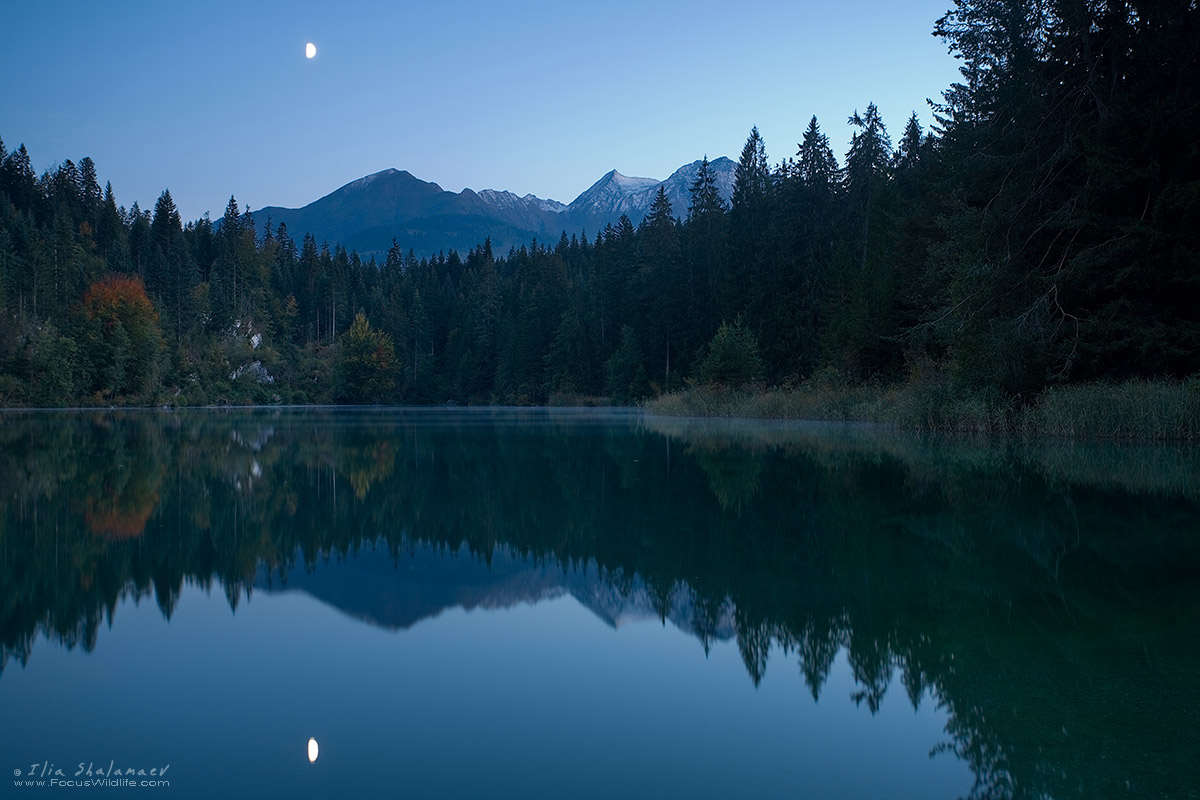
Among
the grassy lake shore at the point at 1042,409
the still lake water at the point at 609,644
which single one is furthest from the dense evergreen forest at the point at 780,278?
the still lake water at the point at 609,644

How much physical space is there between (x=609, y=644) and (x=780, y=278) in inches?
1949

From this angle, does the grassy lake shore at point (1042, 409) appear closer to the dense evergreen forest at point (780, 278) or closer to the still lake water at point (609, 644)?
the dense evergreen forest at point (780, 278)

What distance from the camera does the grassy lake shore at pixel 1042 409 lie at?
19.2m

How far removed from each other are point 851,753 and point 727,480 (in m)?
9.34

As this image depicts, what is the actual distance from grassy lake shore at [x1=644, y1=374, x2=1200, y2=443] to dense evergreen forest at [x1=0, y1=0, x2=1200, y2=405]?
0.64m

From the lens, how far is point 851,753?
3279 millimetres

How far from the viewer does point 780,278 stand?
52.3 meters

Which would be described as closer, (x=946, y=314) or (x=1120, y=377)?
(x=1120, y=377)

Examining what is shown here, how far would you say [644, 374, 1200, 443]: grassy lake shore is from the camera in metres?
19.2

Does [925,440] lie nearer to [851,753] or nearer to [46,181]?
[851,753]

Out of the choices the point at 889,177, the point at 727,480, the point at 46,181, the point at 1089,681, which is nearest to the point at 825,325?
the point at 889,177

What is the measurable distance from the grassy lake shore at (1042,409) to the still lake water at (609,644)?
10.4 meters

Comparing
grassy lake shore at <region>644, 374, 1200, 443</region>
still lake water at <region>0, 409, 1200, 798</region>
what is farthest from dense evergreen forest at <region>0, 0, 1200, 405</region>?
still lake water at <region>0, 409, 1200, 798</region>

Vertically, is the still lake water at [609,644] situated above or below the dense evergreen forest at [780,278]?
below
